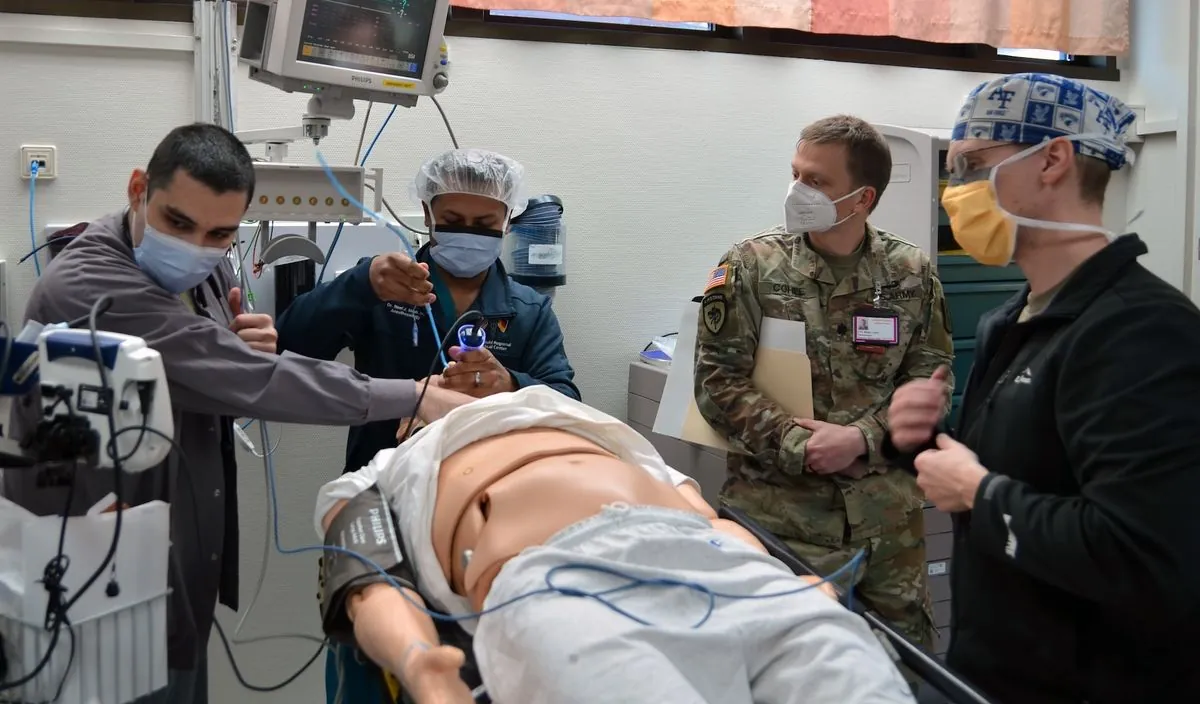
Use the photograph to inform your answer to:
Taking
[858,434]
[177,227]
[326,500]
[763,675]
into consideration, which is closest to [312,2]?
[177,227]

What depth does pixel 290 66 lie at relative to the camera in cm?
199

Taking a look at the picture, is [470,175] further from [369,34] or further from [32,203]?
[32,203]

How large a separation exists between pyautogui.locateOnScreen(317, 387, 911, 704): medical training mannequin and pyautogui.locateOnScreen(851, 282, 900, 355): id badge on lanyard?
1.82ft

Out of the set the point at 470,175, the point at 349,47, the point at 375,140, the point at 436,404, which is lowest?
the point at 436,404

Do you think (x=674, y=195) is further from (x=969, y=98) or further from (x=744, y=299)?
(x=969, y=98)

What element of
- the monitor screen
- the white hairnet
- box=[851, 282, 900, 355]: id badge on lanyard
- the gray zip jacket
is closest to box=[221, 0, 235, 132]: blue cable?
the monitor screen

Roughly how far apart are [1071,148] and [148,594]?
1427 millimetres

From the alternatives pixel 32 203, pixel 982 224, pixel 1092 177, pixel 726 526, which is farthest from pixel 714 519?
pixel 32 203

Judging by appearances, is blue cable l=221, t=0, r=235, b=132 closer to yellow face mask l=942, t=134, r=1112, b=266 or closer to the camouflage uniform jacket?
the camouflage uniform jacket

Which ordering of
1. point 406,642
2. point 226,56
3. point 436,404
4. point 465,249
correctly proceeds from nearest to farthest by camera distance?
1. point 406,642
2. point 436,404
3. point 465,249
4. point 226,56

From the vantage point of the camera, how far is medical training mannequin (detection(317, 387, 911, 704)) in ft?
3.76

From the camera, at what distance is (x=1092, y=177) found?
1.37m

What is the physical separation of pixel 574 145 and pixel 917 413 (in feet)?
6.01

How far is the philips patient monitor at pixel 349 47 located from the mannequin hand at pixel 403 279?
384 mm
